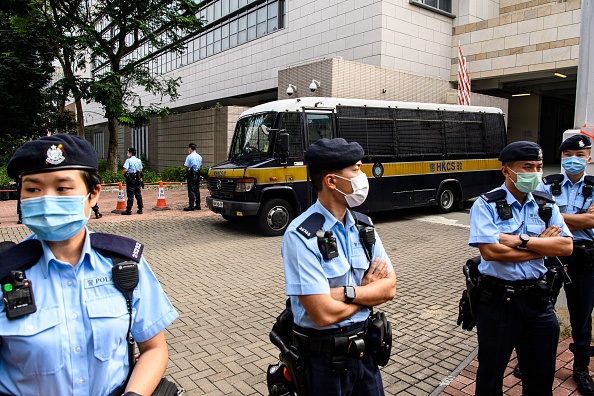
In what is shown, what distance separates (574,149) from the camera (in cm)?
407

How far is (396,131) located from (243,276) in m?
6.45

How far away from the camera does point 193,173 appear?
13305mm

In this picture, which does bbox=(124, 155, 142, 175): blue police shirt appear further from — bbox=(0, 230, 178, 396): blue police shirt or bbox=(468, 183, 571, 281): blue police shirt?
bbox=(0, 230, 178, 396): blue police shirt

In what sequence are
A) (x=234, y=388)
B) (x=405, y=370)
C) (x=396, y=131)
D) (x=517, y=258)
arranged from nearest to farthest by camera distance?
(x=517, y=258) → (x=234, y=388) → (x=405, y=370) → (x=396, y=131)

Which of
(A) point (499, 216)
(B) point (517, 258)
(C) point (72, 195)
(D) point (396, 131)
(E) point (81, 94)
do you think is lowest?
(B) point (517, 258)

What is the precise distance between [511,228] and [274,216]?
24.0ft

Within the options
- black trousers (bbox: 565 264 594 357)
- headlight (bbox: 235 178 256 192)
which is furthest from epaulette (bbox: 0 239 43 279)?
headlight (bbox: 235 178 256 192)

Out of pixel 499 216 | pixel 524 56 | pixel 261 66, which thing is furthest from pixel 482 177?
pixel 261 66

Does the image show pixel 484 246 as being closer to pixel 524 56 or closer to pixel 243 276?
pixel 243 276

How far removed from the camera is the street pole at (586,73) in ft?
16.5

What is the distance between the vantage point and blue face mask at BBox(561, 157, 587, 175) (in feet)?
13.1

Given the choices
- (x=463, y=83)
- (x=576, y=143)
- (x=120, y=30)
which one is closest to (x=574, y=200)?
(x=576, y=143)

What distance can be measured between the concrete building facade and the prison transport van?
12.9 feet

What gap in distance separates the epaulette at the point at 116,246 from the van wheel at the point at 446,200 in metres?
12.0
